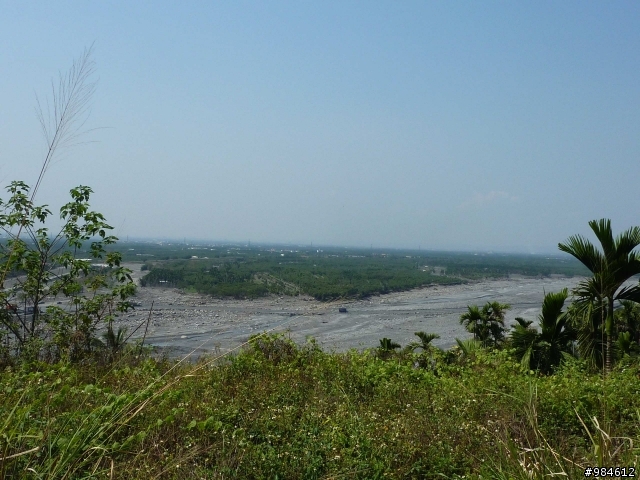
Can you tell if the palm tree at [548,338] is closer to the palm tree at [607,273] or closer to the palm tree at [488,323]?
the palm tree at [607,273]

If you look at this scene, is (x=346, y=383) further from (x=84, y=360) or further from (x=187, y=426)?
(x=84, y=360)

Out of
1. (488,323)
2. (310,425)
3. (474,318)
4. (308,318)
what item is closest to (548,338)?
(474,318)

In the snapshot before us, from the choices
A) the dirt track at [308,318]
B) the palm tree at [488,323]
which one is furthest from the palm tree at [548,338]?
the dirt track at [308,318]

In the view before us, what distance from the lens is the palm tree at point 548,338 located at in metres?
7.11

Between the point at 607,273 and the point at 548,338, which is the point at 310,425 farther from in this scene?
the point at 548,338

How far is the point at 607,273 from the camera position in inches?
221

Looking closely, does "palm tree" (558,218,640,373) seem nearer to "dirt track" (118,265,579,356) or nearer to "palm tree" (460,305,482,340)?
"palm tree" (460,305,482,340)

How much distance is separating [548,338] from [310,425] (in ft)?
19.4

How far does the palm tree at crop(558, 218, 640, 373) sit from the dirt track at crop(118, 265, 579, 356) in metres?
11.2

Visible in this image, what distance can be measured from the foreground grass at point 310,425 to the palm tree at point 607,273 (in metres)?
1.81

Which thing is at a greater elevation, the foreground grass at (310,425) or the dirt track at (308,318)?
the foreground grass at (310,425)

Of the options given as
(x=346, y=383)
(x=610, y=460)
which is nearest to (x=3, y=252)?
(x=346, y=383)

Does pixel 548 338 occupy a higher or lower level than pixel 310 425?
lower

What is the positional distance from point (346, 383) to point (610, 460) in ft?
7.94
